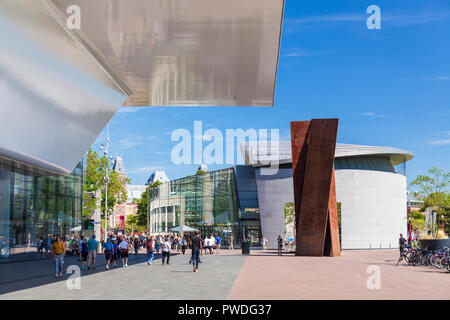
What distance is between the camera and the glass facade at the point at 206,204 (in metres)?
52.2

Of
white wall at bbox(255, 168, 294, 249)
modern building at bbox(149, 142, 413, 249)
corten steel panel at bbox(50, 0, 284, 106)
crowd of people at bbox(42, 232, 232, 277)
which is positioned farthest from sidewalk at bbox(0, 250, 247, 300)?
modern building at bbox(149, 142, 413, 249)

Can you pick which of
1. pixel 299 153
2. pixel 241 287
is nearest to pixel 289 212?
pixel 299 153

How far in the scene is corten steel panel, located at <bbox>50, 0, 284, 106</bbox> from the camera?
13.3 m

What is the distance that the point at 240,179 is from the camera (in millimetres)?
52094

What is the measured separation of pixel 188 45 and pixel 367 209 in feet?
129

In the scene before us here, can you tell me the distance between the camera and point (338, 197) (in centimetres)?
5056

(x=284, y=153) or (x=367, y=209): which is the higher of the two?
(x=284, y=153)

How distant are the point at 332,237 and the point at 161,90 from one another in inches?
618

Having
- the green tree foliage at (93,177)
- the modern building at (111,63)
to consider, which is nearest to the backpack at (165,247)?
the modern building at (111,63)

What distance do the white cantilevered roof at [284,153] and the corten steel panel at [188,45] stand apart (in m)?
29.5

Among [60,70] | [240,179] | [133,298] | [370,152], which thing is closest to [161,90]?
[60,70]

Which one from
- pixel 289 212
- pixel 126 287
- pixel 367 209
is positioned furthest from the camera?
pixel 367 209

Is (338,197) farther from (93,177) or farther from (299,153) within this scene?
(93,177)
